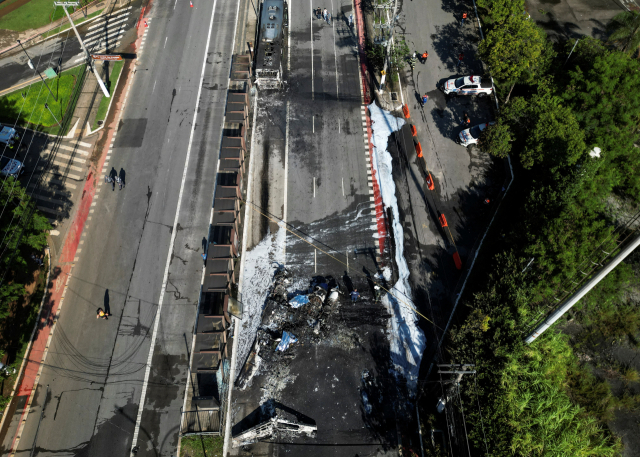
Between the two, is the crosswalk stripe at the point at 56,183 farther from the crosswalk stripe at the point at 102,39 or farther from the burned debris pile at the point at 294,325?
the burned debris pile at the point at 294,325

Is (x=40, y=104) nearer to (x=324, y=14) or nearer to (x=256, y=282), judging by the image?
(x=256, y=282)

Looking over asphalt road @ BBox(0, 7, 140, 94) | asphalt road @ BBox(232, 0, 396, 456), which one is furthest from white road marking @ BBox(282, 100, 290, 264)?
asphalt road @ BBox(0, 7, 140, 94)

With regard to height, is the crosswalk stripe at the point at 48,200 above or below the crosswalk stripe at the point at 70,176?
below

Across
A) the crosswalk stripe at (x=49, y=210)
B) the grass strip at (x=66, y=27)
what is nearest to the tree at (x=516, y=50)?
the crosswalk stripe at (x=49, y=210)

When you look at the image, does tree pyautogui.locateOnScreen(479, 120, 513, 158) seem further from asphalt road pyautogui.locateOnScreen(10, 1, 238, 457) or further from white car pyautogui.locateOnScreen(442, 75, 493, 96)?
asphalt road pyautogui.locateOnScreen(10, 1, 238, 457)

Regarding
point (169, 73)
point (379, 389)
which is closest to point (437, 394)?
point (379, 389)

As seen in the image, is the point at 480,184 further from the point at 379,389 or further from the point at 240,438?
the point at 240,438
